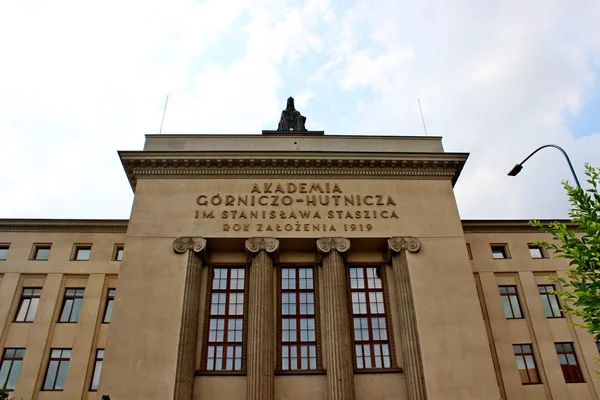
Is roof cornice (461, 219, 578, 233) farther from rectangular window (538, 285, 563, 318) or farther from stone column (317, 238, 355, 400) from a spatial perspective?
stone column (317, 238, 355, 400)

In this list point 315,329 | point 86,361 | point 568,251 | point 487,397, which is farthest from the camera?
point 86,361

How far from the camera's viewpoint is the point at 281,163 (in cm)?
2531

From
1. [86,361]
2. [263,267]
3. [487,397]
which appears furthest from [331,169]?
[86,361]

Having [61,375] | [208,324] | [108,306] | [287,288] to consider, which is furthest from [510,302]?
[61,375]

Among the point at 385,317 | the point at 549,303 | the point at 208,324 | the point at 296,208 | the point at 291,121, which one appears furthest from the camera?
the point at 291,121

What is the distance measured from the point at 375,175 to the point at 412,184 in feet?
6.74

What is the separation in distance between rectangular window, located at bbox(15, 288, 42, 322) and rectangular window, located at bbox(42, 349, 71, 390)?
103 inches

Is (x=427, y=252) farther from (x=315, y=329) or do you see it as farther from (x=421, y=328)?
(x=315, y=329)

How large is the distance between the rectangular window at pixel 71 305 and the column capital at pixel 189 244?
26.5 feet

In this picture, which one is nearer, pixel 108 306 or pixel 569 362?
pixel 569 362

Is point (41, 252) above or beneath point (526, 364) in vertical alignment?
above

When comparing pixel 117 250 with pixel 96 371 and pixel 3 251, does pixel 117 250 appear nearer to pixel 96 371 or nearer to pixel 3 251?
pixel 3 251

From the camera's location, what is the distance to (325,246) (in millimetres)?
23234

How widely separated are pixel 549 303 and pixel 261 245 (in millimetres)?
16953
